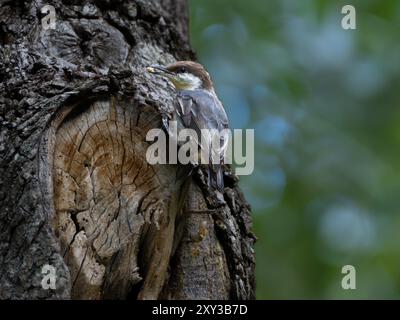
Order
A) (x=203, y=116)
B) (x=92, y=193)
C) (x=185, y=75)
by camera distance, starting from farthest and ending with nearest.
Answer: (x=185, y=75)
(x=203, y=116)
(x=92, y=193)

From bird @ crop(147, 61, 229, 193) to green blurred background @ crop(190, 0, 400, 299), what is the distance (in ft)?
6.70

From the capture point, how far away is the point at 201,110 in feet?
16.4

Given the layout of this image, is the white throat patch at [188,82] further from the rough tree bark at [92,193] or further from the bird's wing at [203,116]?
the rough tree bark at [92,193]

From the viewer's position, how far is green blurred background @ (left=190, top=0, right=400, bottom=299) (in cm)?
683

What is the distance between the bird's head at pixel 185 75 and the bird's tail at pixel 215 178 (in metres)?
0.90

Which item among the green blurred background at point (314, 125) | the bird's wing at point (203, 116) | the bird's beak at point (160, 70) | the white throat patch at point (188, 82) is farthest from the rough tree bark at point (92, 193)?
the green blurred background at point (314, 125)

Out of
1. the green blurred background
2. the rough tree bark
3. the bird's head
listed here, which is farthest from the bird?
the green blurred background

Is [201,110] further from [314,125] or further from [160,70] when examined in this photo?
[314,125]

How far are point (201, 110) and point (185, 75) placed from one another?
0.40 meters

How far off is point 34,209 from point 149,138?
78 cm

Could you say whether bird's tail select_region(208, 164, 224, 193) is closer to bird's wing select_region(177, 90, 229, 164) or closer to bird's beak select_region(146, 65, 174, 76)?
bird's wing select_region(177, 90, 229, 164)

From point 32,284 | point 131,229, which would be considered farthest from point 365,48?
point 32,284

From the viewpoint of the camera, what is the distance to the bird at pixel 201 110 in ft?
14.8

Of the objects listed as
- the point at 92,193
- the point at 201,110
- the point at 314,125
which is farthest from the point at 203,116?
the point at 314,125
